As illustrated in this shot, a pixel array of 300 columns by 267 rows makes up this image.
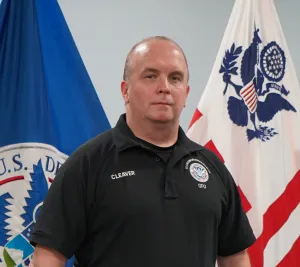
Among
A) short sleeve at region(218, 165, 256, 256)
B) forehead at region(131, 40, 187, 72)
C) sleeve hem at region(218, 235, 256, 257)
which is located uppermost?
forehead at region(131, 40, 187, 72)

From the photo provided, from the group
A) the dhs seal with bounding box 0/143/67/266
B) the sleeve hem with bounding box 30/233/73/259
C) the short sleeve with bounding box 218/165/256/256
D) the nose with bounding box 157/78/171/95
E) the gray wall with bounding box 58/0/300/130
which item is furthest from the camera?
the gray wall with bounding box 58/0/300/130

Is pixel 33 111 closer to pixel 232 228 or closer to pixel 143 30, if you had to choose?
pixel 232 228

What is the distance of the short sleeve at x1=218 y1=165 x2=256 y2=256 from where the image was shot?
1504mm

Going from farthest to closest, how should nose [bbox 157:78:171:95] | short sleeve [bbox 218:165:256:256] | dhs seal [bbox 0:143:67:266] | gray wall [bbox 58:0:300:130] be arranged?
1. gray wall [bbox 58:0:300:130]
2. dhs seal [bbox 0:143:67:266]
3. short sleeve [bbox 218:165:256:256]
4. nose [bbox 157:78:171:95]

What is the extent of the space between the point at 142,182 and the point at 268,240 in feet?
3.25

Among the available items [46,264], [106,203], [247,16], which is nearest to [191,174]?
[106,203]

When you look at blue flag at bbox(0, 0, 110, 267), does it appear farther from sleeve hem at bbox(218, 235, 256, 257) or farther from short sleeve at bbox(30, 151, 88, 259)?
sleeve hem at bbox(218, 235, 256, 257)

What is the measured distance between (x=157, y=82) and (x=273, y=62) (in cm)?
98

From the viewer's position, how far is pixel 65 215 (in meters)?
1.29

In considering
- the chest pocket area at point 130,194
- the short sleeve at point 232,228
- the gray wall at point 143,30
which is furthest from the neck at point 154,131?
the gray wall at point 143,30

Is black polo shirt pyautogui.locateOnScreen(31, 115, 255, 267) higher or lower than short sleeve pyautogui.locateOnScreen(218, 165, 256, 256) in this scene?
higher

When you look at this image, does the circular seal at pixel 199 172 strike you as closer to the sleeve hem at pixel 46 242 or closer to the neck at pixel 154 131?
the neck at pixel 154 131

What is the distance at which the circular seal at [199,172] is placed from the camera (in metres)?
1.42

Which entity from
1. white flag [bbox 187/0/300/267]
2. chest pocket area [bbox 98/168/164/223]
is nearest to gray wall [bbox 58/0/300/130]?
white flag [bbox 187/0/300/267]
